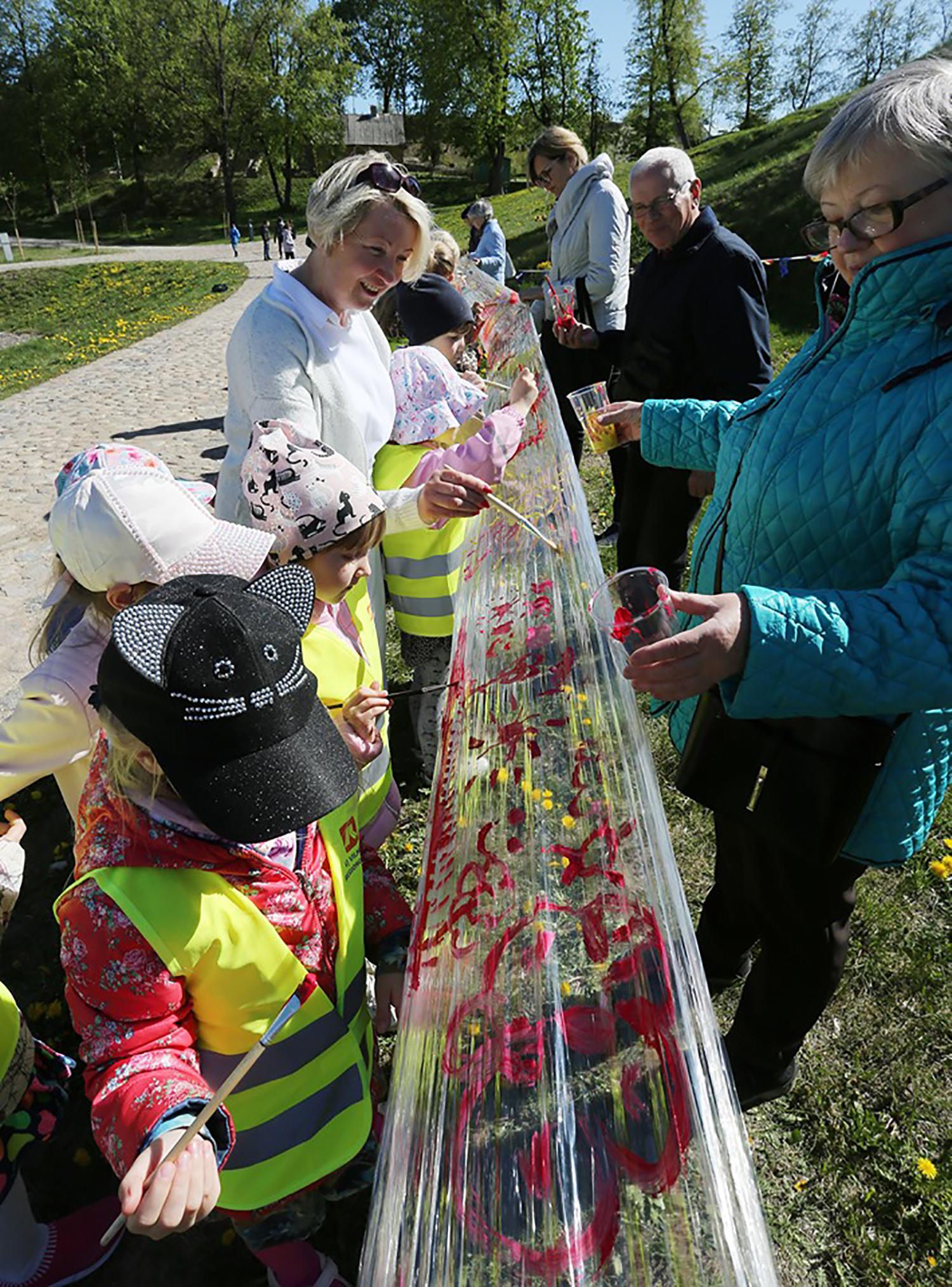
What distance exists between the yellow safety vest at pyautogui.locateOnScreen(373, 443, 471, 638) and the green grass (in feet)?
38.2

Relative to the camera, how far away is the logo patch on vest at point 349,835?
1.80 metres

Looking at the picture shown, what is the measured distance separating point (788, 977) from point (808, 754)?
0.78 meters

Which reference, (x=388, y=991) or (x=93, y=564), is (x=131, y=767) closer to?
(x=93, y=564)

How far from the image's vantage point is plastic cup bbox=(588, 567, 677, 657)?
1475mm

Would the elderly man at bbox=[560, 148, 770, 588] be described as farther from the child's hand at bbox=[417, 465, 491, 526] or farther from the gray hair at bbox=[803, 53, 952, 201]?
the gray hair at bbox=[803, 53, 952, 201]

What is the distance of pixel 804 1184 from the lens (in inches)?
86.7

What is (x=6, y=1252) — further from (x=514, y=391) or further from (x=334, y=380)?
(x=514, y=391)

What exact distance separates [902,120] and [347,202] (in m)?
1.62

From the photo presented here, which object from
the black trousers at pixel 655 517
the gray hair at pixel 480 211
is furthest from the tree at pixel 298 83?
the black trousers at pixel 655 517

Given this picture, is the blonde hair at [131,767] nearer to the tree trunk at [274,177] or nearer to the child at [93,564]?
the child at [93,564]

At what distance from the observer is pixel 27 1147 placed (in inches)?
72.9

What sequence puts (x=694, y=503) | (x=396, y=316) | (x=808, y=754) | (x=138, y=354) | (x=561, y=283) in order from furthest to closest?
(x=138, y=354) < (x=561, y=283) < (x=694, y=503) < (x=396, y=316) < (x=808, y=754)

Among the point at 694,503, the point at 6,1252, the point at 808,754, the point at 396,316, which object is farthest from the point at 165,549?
the point at 694,503

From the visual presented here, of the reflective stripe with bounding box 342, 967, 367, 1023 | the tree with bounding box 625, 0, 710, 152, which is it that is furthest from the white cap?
the tree with bounding box 625, 0, 710, 152
